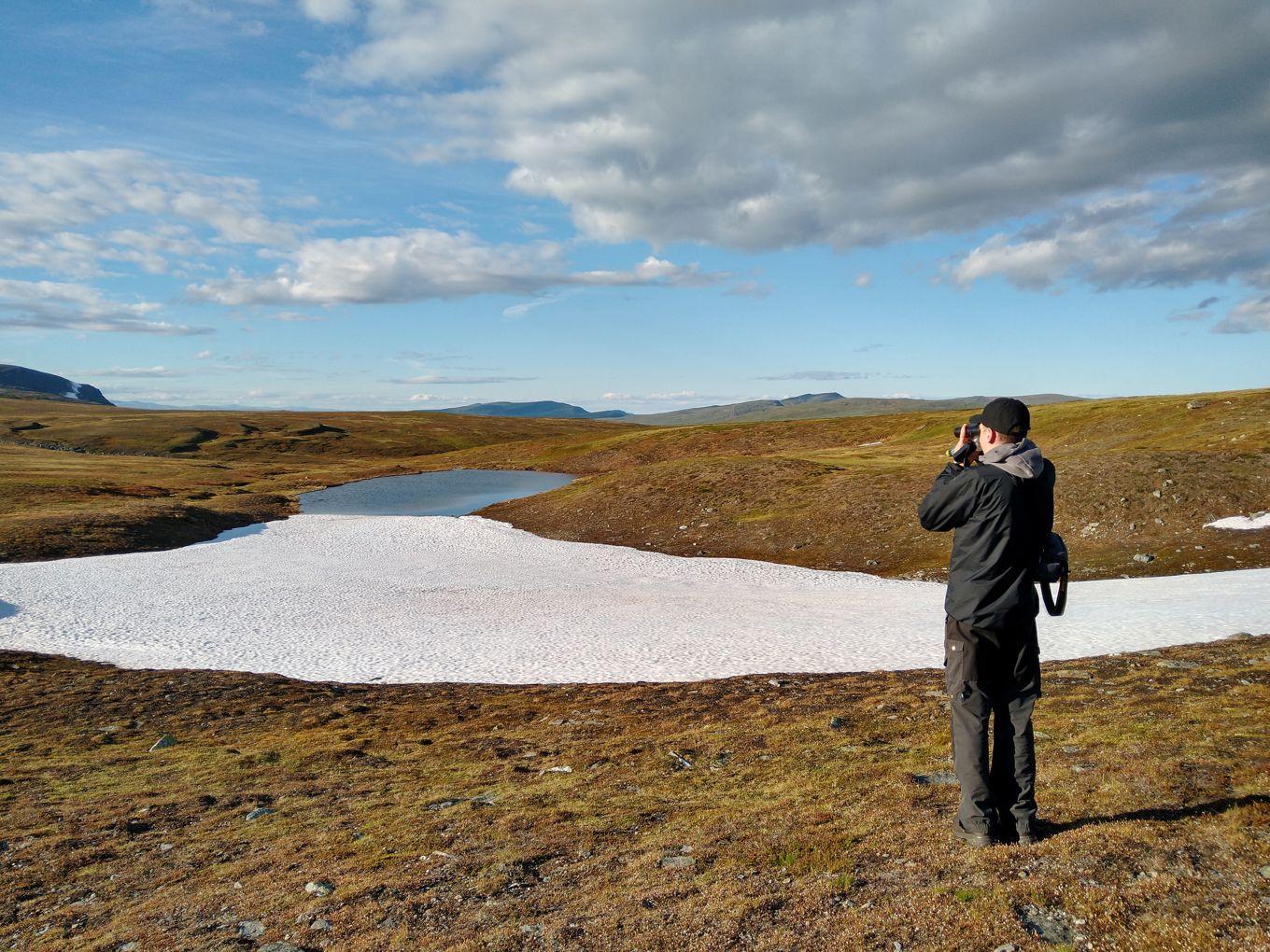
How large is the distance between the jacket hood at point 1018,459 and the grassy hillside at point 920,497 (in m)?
31.2

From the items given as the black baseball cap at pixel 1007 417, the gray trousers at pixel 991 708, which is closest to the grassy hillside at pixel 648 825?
the gray trousers at pixel 991 708

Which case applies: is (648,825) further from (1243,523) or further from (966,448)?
(1243,523)

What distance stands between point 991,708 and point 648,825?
497 cm

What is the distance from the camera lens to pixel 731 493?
57.3 metres

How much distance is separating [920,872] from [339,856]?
739 cm

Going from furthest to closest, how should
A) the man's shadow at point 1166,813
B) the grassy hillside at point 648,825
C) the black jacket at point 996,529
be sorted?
the man's shadow at point 1166,813 < the black jacket at point 996,529 < the grassy hillside at point 648,825

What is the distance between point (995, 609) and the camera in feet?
26.9

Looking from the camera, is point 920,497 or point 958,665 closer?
point 958,665

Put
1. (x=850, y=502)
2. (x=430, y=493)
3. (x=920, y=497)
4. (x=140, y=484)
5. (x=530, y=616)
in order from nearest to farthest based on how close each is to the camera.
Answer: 1. (x=530, y=616)
2. (x=920, y=497)
3. (x=850, y=502)
4. (x=140, y=484)
5. (x=430, y=493)

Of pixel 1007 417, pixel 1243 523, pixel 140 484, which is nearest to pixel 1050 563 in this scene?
pixel 1007 417

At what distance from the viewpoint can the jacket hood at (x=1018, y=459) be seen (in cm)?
831

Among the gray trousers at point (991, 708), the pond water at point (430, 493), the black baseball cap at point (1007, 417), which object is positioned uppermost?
the black baseball cap at point (1007, 417)

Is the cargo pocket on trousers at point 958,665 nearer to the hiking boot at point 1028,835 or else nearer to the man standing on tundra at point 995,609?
the man standing on tundra at point 995,609

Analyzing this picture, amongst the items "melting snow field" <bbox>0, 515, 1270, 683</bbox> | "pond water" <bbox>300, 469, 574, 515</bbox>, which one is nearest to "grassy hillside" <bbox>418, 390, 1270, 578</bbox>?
"melting snow field" <bbox>0, 515, 1270, 683</bbox>
